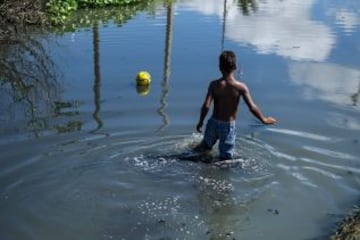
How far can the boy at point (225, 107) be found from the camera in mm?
7718

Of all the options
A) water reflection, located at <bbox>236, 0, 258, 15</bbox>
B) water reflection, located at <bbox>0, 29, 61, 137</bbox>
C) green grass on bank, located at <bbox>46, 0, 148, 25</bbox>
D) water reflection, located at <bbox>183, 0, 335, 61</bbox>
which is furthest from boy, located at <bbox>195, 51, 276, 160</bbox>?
water reflection, located at <bbox>236, 0, 258, 15</bbox>

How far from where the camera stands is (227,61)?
745 cm

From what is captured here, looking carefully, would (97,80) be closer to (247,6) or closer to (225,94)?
(225,94)

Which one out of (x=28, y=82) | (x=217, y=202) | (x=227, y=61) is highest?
(x=227, y=61)

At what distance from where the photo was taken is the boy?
772 centimetres

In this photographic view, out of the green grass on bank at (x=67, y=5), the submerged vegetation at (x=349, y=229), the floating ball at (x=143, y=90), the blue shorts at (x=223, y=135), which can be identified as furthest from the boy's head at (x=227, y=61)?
Answer: the green grass on bank at (x=67, y=5)

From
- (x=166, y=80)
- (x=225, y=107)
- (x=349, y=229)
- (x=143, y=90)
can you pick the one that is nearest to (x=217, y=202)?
(x=225, y=107)

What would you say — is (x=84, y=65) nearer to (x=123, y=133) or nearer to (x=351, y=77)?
(x=123, y=133)

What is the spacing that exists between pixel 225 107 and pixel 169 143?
4.68 feet

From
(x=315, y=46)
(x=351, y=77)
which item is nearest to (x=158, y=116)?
(x=351, y=77)

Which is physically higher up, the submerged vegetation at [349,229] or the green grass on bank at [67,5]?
the green grass on bank at [67,5]

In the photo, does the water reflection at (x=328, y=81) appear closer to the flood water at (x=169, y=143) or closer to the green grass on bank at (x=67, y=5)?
the flood water at (x=169, y=143)

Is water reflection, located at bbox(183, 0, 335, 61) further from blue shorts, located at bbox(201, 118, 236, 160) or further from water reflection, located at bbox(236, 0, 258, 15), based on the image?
blue shorts, located at bbox(201, 118, 236, 160)

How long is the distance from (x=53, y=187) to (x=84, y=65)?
255 inches
